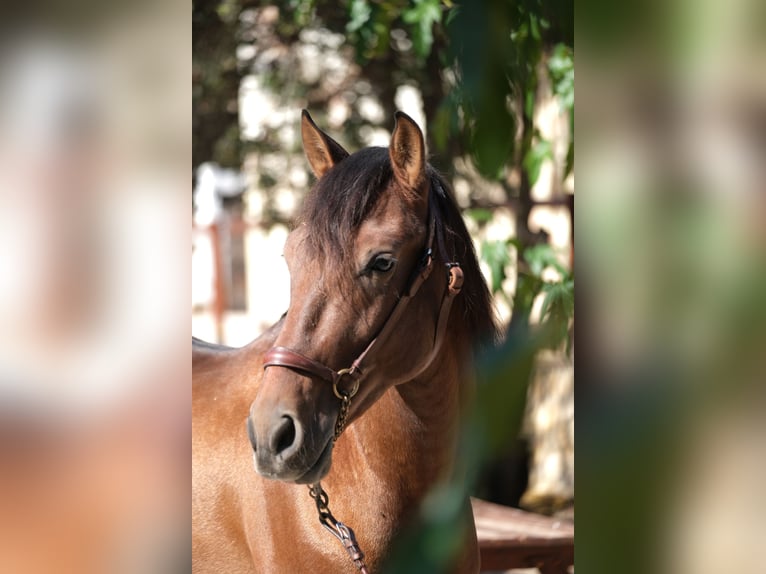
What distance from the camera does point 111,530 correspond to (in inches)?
20.5

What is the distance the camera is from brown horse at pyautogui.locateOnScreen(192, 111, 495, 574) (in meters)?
1.34

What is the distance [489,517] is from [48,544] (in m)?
2.23

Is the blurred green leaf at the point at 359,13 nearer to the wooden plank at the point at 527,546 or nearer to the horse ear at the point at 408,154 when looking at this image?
the horse ear at the point at 408,154

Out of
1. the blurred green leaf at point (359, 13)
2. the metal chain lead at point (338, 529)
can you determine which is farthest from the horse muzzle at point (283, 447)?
the blurred green leaf at point (359, 13)

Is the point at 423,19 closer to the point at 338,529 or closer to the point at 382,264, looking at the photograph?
the point at 382,264

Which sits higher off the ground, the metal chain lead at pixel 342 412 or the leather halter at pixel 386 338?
the leather halter at pixel 386 338

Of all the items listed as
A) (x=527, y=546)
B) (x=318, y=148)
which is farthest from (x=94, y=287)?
(x=527, y=546)

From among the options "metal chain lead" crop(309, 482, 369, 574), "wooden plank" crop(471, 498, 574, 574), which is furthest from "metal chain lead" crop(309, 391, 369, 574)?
"wooden plank" crop(471, 498, 574, 574)

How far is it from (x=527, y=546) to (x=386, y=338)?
1.16 metres

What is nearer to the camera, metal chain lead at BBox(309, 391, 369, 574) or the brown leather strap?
the brown leather strap

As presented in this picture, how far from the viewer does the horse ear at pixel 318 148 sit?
1.64m

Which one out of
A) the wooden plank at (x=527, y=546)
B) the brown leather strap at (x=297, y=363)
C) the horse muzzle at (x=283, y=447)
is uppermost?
the brown leather strap at (x=297, y=363)

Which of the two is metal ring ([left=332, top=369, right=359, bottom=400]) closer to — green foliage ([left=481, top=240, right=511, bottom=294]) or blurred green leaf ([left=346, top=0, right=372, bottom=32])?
green foliage ([left=481, top=240, right=511, bottom=294])

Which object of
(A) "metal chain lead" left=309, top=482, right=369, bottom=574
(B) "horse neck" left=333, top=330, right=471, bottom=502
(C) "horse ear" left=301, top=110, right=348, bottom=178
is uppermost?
(C) "horse ear" left=301, top=110, right=348, bottom=178
